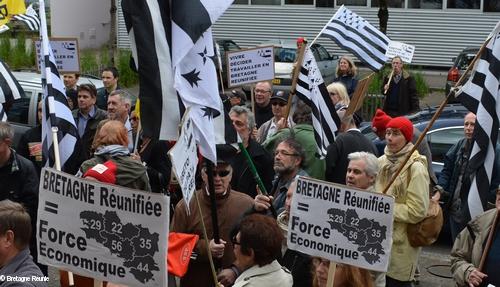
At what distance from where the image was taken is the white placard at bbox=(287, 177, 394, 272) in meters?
5.30

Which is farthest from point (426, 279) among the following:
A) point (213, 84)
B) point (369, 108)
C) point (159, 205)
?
point (369, 108)

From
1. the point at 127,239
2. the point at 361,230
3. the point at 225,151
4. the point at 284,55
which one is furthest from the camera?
the point at 284,55

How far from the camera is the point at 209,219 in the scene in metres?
6.52

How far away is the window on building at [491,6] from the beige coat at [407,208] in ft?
69.0

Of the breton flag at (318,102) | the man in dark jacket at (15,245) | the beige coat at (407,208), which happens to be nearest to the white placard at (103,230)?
the man in dark jacket at (15,245)

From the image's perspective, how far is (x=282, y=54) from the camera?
73.4 feet

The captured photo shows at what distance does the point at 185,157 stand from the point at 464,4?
23743mm

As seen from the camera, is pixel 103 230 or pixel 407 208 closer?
pixel 103 230

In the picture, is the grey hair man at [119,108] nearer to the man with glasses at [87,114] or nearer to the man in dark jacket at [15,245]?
the man with glasses at [87,114]

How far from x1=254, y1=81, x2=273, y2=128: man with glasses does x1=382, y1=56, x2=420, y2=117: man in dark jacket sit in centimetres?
361

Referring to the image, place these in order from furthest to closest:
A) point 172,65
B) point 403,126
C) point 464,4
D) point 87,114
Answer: point 464,4
point 87,114
point 403,126
point 172,65

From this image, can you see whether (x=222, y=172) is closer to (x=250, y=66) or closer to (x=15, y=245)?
(x=15, y=245)

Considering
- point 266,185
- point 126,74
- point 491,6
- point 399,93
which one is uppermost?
point 491,6

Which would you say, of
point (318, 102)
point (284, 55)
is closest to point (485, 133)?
point (318, 102)
